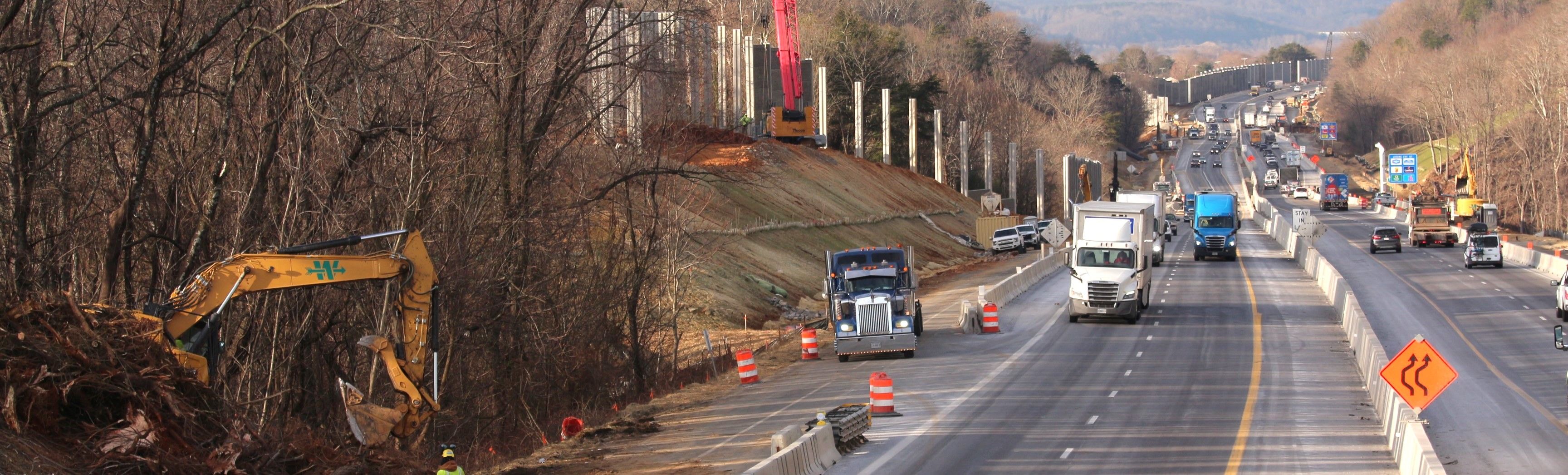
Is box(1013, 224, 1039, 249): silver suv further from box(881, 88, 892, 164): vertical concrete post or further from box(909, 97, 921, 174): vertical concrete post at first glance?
box(909, 97, 921, 174): vertical concrete post

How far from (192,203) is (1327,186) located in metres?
113

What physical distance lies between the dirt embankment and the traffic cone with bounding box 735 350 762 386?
7.22 m

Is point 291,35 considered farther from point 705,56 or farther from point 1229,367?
point 705,56

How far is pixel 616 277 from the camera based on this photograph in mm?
31625

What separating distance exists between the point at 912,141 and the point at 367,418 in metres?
82.8

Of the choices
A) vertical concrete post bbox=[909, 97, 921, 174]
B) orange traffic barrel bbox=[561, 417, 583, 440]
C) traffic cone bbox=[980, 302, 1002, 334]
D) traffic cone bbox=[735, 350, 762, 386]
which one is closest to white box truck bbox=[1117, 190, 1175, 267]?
traffic cone bbox=[980, 302, 1002, 334]

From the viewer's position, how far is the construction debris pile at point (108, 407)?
12.9 m

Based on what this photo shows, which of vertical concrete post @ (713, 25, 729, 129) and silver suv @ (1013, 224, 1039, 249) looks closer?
silver suv @ (1013, 224, 1039, 249)

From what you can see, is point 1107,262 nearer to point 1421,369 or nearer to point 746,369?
point 746,369

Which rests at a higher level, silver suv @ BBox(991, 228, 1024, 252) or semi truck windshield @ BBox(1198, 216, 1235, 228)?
semi truck windshield @ BBox(1198, 216, 1235, 228)

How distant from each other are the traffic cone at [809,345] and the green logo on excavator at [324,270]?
16.7 m

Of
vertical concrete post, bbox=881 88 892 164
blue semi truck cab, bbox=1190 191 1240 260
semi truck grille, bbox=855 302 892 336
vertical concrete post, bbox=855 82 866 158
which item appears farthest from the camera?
vertical concrete post, bbox=881 88 892 164

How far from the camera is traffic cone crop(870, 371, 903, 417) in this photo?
893 inches

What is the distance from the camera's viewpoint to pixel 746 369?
92.3 ft
